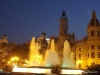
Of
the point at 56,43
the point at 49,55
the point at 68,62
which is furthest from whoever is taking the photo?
the point at 56,43

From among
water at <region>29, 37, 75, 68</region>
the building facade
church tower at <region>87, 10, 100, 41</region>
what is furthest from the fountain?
church tower at <region>87, 10, 100, 41</region>

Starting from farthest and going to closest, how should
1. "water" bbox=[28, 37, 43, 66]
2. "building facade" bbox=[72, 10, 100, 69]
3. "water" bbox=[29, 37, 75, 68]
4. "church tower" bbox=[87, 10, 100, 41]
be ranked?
"church tower" bbox=[87, 10, 100, 41]
"building facade" bbox=[72, 10, 100, 69]
"water" bbox=[28, 37, 43, 66]
"water" bbox=[29, 37, 75, 68]

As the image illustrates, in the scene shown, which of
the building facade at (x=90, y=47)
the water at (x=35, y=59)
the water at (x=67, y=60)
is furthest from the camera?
the building facade at (x=90, y=47)

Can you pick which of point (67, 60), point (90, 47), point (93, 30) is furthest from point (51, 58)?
point (93, 30)

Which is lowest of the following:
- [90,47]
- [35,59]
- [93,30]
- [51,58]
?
[51,58]

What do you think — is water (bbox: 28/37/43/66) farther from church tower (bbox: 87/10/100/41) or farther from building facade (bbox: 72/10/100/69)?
church tower (bbox: 87/10/100/41)

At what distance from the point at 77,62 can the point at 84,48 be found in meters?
4.39

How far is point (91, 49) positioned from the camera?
206 feet

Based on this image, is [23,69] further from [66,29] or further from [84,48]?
[66,29]

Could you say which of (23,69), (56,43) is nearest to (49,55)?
(23,69)

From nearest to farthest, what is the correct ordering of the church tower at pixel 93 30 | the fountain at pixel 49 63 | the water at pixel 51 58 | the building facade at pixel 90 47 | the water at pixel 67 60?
1. the fountain at pixel 49 63
2. the water at pixel 51 58
3. the water at pixel 67 60
4. the building facade at pixel 90 47
5. the church tower at pixel 93 30

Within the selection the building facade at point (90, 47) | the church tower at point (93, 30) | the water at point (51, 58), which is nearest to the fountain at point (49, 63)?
the water at point (51, 58)

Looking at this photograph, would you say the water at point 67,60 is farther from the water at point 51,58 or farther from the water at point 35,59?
the water at point 35,59

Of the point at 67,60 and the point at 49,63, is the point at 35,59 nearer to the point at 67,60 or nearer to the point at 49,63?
the point at 67,60
